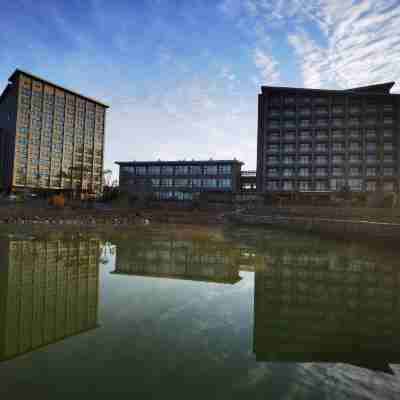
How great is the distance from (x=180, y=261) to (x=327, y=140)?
6985 cm

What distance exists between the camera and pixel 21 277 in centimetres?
1179

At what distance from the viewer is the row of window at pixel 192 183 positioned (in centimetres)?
8962

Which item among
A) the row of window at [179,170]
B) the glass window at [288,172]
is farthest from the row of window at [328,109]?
the row of window at [179,170]

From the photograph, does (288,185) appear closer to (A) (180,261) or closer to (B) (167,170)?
(B) (167,170)

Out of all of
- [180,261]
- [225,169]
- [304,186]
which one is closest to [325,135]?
[304,186]

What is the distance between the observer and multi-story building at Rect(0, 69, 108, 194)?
102000 mm

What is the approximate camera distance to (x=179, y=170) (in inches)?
3752

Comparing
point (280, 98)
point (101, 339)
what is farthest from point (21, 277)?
point (280, 98)

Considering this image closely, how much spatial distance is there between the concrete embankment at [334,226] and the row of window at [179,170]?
38213 mm

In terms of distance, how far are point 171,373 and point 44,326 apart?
407cm

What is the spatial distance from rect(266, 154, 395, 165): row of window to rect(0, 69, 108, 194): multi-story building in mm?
81583

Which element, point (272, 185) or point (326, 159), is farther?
point (272, 185)

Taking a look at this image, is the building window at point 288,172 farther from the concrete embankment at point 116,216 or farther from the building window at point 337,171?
the concrete embankment at point 116,216

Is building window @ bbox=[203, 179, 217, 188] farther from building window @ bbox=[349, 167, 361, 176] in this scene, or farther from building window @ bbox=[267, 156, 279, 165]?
building window @ bbox=[349, 167, 361, 176]
